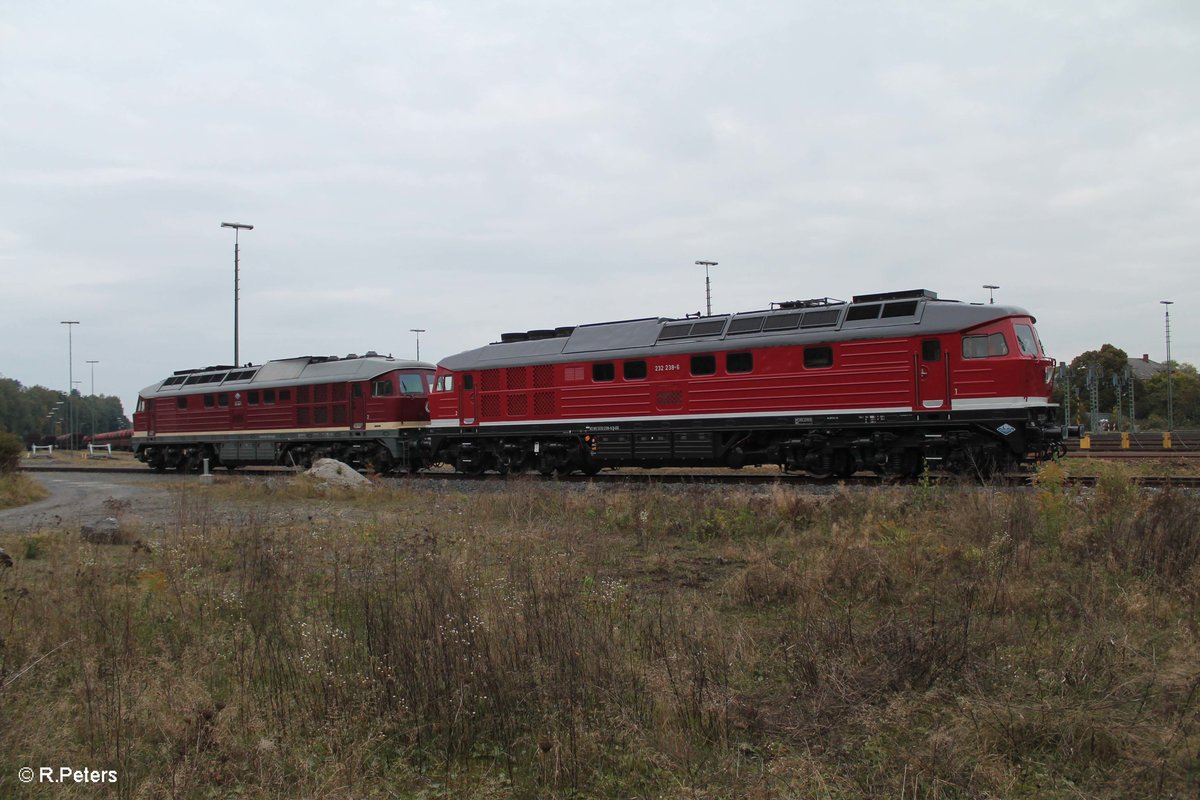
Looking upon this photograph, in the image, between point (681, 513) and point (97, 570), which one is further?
point (681, 513)

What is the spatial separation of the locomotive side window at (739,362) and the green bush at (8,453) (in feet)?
64.9

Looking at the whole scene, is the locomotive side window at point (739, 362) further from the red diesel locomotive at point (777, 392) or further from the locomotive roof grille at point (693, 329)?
the locomotive roof grille at point (693, 329)

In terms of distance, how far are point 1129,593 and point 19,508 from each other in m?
19.9

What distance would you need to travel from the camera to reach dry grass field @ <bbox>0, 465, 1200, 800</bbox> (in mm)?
4840

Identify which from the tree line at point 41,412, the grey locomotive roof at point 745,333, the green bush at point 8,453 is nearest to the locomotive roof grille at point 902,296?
the grey locomotive roof at point 745,333

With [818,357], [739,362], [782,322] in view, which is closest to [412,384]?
[739,362]

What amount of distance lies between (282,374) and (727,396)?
18355mm

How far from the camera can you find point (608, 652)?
616 centimetres

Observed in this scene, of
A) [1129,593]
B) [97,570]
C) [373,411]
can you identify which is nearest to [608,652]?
[1129,593]

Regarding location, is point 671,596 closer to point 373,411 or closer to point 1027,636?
point 1027,636

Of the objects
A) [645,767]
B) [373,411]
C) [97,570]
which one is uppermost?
[373,411]

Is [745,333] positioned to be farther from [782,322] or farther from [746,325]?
[782,322]

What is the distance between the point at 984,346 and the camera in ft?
57.7

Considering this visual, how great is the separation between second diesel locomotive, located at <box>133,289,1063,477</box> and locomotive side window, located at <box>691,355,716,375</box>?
0.03m
